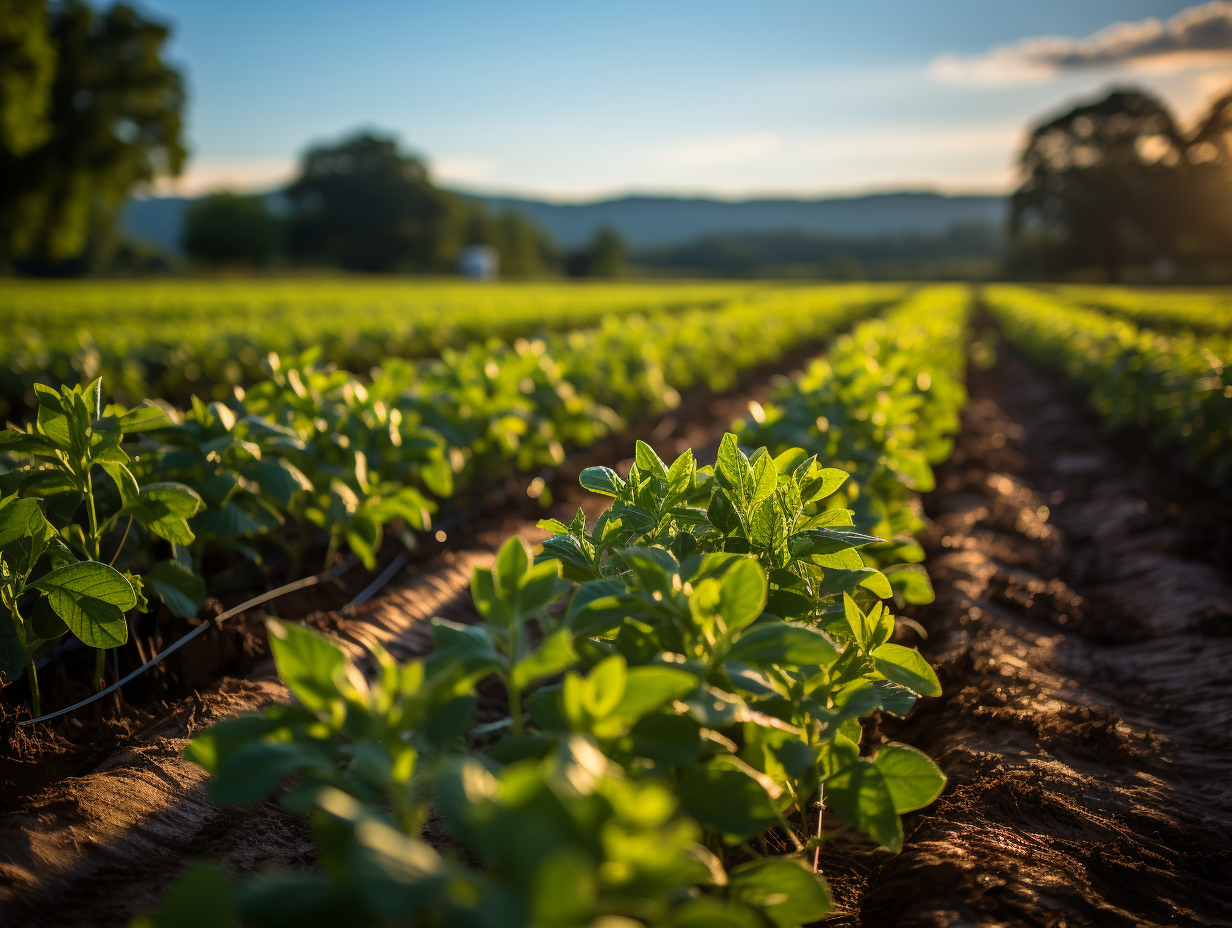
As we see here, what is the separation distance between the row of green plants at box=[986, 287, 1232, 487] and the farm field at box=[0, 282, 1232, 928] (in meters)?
0.07

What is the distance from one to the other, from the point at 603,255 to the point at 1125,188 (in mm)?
41778

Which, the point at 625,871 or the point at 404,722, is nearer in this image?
the point at 625,871

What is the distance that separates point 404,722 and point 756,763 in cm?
72

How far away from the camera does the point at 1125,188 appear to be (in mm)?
51406

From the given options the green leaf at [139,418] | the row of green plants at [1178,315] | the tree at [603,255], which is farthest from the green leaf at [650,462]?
the tree at [603,255]

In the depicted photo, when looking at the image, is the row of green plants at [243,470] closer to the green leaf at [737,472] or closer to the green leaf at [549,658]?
the green leaf at [549,658]

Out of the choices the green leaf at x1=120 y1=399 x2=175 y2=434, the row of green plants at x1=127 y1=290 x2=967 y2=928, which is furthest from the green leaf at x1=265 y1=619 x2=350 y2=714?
the green leaf at x1=120 y1=399 x2=175 y2=434

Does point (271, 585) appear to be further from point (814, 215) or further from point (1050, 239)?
point (814, 215)

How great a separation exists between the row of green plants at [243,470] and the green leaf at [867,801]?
1.72 metres

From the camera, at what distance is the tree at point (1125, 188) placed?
163 feet

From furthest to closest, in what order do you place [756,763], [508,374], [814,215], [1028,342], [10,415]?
1. [814,215]
2. [1028,342]
3. [10,415]
4. [508,374]
5. [756,763]

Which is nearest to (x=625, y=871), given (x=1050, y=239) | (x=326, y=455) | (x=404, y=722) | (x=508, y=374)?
(x=404, y=722)

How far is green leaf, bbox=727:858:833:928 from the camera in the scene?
3.40 ft

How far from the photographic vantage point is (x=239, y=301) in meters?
18.3
